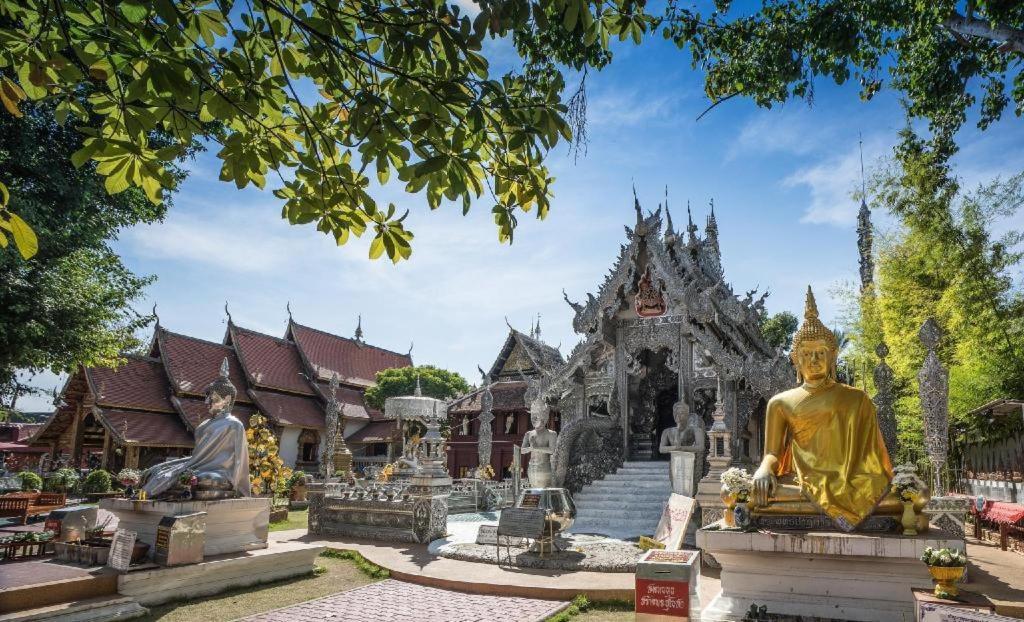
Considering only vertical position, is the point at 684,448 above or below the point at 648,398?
below

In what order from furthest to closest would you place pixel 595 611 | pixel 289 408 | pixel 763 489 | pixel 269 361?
pixel 269 361, pixel 289 408, pixel 595 611, pixel 763 489

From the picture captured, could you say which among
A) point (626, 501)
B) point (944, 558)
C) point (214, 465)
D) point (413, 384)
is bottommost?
point (626, 501)

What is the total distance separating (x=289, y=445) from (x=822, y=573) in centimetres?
2619

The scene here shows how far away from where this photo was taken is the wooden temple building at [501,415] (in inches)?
1056

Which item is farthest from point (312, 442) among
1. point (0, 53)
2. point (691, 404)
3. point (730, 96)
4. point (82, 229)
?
point (0, 53)

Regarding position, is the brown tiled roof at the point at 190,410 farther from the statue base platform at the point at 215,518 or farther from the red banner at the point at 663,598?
the red banner at the point at 663,598

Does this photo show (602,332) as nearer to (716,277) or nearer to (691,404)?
(691,404)

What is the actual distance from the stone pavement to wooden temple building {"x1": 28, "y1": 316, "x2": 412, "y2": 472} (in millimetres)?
13464

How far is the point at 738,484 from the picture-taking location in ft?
17.1

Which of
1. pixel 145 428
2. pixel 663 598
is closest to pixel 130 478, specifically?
pixel 663 598

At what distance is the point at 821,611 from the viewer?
15.2 feet

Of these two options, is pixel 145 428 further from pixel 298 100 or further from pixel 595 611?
pixel 298 100

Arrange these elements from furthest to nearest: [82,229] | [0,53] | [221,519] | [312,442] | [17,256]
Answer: [312,442]
[82,229]
[17,256]
[221,519]
[0,53]

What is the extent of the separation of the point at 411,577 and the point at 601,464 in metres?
6.18
